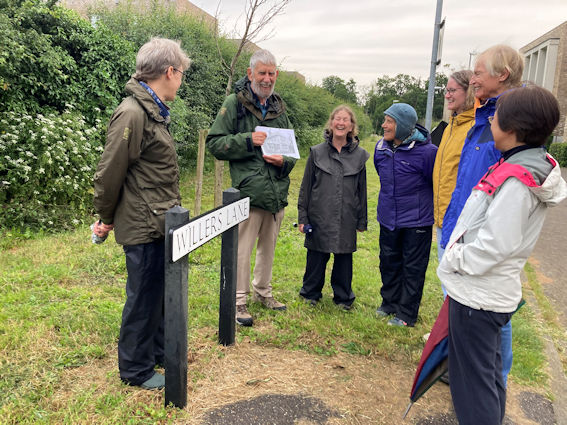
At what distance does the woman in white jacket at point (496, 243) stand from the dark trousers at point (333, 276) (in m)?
2.17

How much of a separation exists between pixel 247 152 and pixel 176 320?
1.61 metres

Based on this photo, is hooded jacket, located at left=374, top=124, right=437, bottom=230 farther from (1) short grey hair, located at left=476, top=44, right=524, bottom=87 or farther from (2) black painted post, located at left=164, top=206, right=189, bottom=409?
(2) black painted post, located at left=164, top=206, right=189, bottom=409

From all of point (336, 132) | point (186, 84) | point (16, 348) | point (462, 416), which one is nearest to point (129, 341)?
point (16, 348)

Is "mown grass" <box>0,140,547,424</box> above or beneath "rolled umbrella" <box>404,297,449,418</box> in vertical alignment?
beneath

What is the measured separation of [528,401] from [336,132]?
2.62m

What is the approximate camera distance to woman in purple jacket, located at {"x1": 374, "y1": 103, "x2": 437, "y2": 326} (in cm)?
388

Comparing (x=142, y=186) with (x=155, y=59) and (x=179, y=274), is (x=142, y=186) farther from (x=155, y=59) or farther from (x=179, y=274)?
(x=155, y=59)

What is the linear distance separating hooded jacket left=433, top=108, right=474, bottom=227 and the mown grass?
126cm

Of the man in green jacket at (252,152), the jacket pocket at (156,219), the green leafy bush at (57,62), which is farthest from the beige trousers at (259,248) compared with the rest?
the green leafy bush at (57,62)

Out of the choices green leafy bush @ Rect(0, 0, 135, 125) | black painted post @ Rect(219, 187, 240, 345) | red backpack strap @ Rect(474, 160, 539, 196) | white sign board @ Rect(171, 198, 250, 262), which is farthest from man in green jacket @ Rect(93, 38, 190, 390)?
green leafy bush @ Rect(0, 0, 135, 125)

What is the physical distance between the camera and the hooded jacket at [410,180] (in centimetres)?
388

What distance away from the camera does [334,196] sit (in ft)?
13.8

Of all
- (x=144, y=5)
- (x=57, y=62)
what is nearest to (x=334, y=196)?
(x=57, y=62)

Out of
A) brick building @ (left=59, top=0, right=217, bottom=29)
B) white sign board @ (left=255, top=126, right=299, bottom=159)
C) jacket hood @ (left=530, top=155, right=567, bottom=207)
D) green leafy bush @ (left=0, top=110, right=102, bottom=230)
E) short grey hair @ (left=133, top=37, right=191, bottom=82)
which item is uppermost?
brick building @ (left=59, top=0, right=217, bottom=29)
